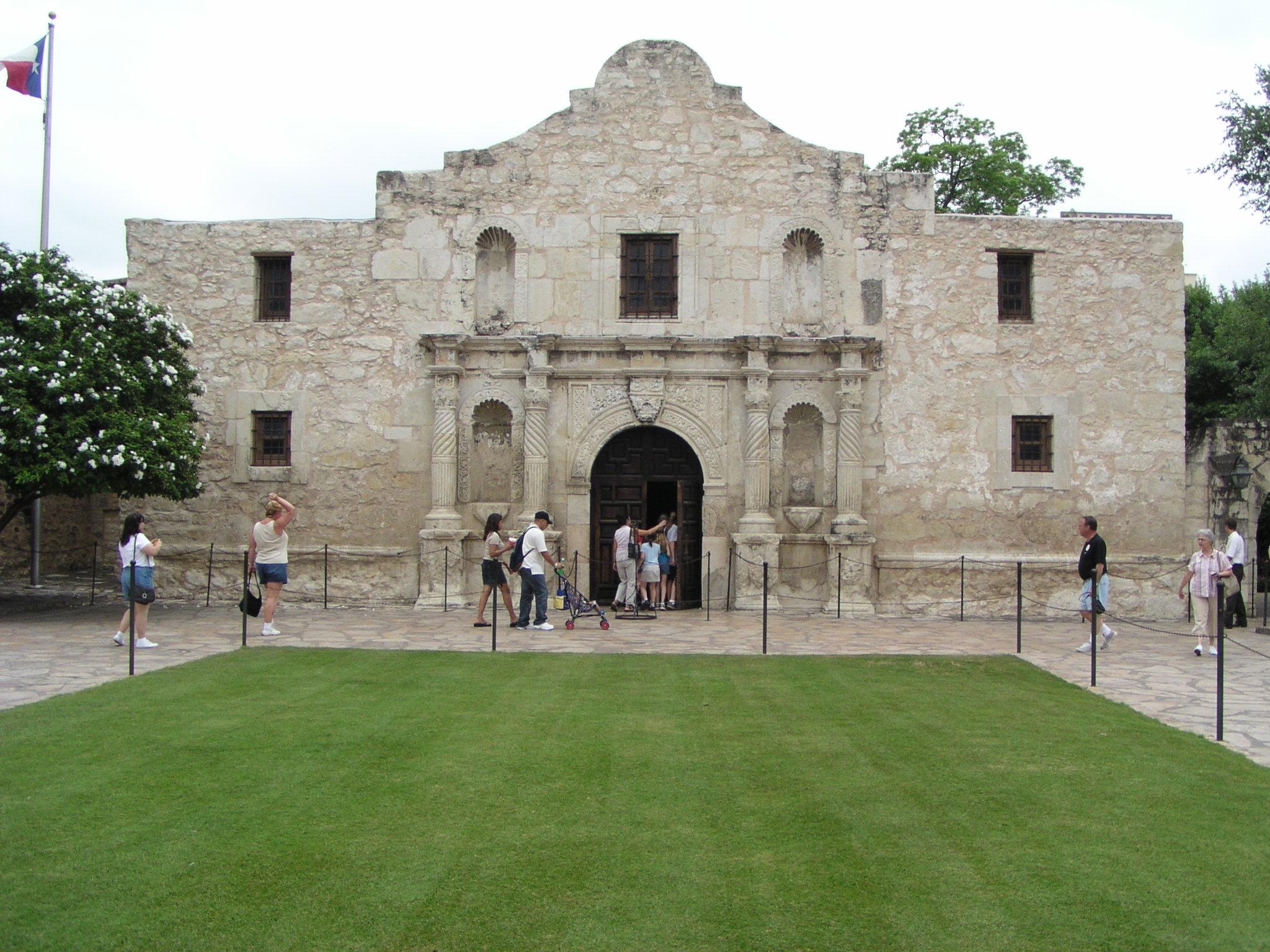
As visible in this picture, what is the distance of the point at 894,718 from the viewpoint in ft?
27.6

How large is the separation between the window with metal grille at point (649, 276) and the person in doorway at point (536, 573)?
4.74 m

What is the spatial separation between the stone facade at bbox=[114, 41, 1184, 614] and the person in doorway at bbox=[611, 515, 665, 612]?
1.15 m

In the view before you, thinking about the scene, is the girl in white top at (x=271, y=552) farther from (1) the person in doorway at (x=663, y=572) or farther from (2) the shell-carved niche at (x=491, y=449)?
(1) the person in doorway at (x=663, y=572)

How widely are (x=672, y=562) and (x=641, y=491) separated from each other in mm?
1259

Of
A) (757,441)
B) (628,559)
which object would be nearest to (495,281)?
(757,441)

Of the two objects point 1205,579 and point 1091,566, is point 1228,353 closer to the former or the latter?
point 1205,579

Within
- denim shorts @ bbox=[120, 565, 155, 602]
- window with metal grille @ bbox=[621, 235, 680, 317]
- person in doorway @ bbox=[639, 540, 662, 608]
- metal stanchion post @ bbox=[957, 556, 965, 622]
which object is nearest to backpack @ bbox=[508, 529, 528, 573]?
person in doorway @ bbox=[639, 540, 662, 608]

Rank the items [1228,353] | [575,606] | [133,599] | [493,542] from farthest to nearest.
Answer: [1228,353] → [575,606] → [493,542] → [133,599]

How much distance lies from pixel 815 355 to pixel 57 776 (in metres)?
12.8

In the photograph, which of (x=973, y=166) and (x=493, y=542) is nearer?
(x=493, y=542)

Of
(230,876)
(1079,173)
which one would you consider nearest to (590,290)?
(230,876)

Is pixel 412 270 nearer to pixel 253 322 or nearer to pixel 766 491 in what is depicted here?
pixel 253 322

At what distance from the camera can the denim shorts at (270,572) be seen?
512 inches

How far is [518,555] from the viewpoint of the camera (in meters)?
13.7
